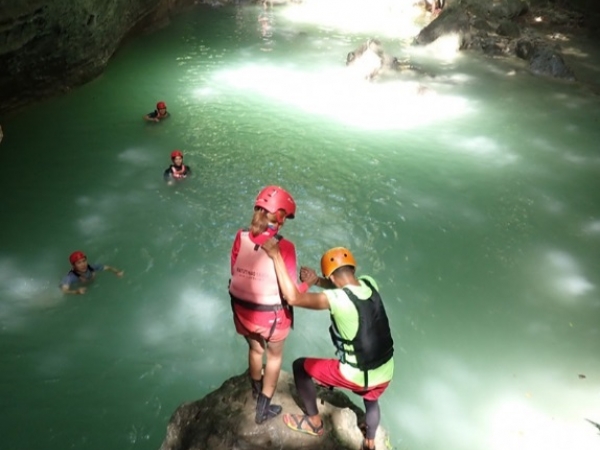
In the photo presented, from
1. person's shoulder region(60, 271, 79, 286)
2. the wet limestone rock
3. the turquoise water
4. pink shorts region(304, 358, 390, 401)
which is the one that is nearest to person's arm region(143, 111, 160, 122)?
the turquoise water

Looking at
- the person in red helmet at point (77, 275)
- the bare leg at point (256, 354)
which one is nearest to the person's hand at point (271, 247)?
the bare leg at point (256, 354)

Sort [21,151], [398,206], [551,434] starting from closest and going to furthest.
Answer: [551,434] → [398,206] → [21,151]

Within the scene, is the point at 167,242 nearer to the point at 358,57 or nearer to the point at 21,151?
the point at 21,151

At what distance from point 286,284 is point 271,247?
248 millimetres

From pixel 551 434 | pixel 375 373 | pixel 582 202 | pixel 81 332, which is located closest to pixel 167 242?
pixel 81 332

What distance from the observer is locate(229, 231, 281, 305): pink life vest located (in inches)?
121

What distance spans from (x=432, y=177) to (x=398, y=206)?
1.38m

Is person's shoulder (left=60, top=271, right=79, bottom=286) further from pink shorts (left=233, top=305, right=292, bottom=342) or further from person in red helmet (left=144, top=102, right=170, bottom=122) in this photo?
person in red helmet (left=144, top=102, right=170, bottom=122)

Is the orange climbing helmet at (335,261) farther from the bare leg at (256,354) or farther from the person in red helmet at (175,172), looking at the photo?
Result: the person in red helmet at (175,172)

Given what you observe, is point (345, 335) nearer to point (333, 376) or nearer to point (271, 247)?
point (333, 376)

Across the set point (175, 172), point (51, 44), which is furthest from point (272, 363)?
point (51, 44)

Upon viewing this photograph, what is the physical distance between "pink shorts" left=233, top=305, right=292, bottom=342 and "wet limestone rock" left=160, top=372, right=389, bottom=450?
63 centimetres

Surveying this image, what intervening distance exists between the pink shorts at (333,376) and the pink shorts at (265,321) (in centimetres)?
31

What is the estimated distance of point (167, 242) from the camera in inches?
274
